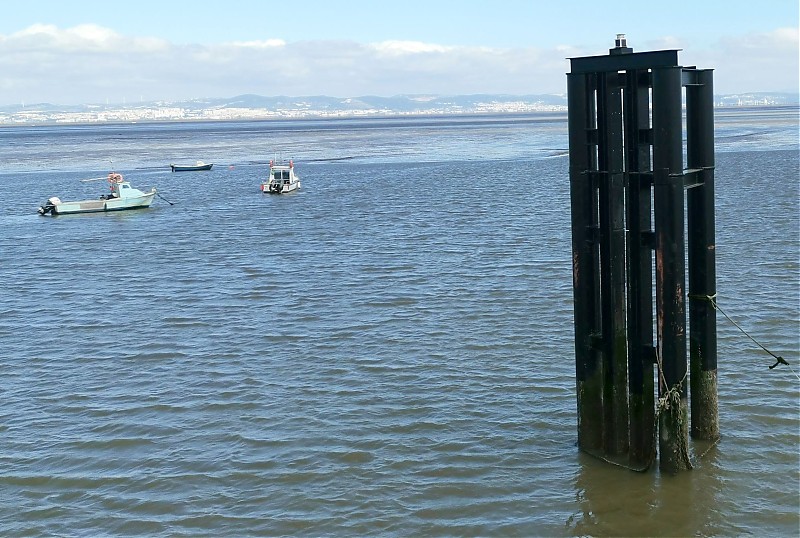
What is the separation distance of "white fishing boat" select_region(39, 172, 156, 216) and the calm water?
14301 millimetres

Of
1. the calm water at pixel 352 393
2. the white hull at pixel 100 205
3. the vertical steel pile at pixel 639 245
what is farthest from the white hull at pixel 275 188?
the vertical steel pile at pixel 639 245

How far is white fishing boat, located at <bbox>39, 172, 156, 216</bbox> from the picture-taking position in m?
55.0

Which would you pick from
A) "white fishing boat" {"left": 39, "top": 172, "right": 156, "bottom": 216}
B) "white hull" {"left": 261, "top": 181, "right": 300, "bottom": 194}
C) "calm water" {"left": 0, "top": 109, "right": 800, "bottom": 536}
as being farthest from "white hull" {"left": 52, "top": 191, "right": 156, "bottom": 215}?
"calm water" {"left": 0, "top": 109, "right": 800, "bottom": 536}

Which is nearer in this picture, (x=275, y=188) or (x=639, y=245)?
(x=639, y=245)

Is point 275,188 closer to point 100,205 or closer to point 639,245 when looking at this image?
point 100,205

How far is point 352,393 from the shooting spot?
18.5 metres

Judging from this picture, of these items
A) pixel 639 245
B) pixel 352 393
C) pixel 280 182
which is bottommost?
pixel 352 393

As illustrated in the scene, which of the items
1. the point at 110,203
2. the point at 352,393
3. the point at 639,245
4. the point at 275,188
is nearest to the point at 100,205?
the point at 110,203

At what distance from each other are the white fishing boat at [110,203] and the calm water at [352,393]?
46.9ft

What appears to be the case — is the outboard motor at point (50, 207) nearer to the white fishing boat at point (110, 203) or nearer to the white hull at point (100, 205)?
the white fishing boat at point (110, 203)

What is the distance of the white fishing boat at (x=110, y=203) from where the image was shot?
55000 millimetres

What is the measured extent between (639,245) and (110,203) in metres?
47.0

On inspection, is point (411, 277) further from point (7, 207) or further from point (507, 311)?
point (7, 207)

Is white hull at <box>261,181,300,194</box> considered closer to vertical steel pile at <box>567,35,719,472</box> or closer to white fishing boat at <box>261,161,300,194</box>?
white fishing boat at <box>261,161,300,194</box>
